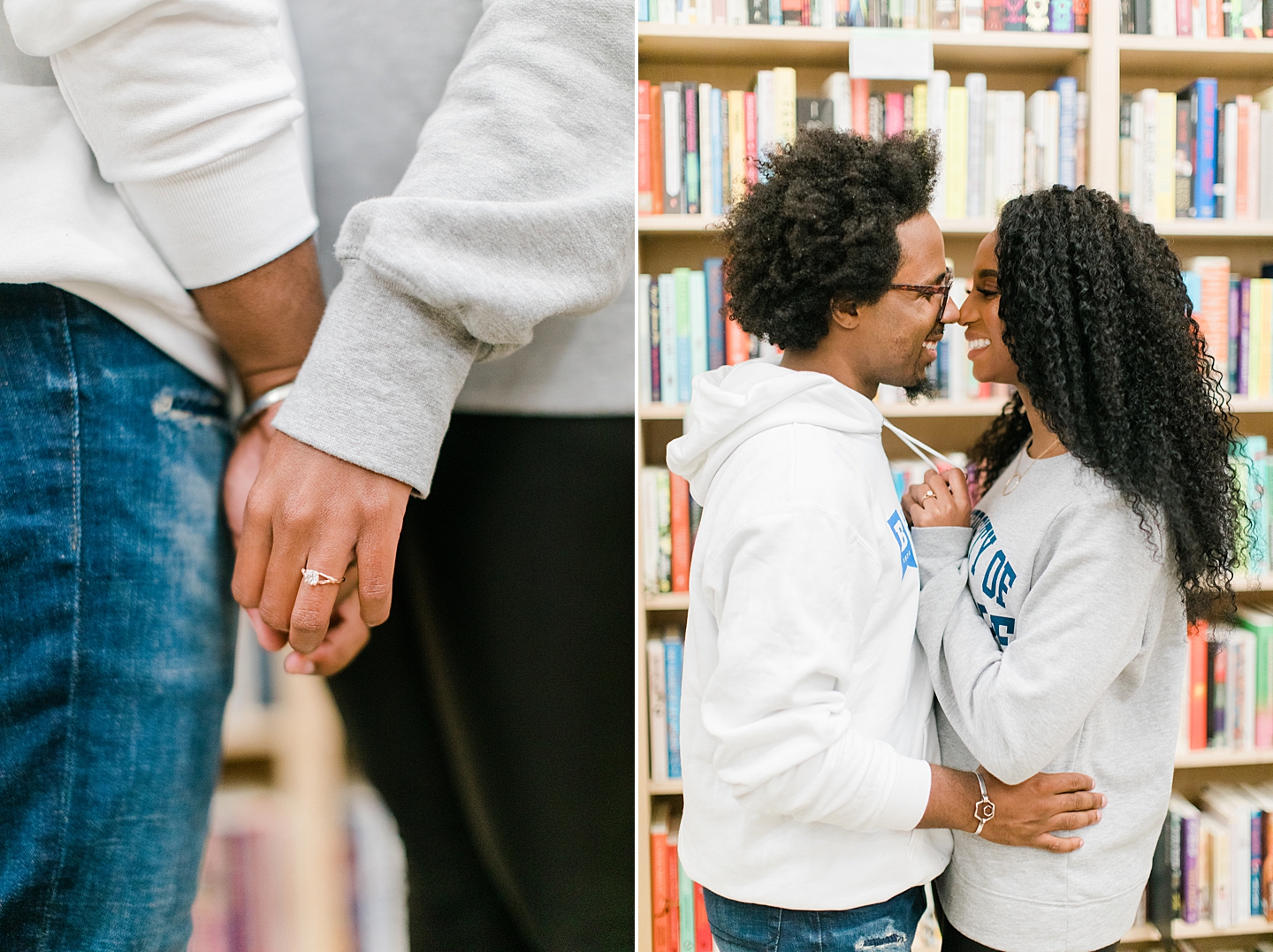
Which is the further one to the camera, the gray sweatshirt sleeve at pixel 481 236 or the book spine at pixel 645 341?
the book spine at pixel 645 341

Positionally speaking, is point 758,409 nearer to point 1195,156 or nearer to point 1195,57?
point 1195,156

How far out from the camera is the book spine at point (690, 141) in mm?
1390

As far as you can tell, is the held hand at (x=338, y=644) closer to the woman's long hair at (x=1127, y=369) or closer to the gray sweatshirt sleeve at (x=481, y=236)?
the gray sweatshirt sleeve at (x=481, y=236)

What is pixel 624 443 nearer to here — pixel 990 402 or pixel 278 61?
pixel 278 61

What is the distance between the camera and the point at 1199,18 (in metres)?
1.44

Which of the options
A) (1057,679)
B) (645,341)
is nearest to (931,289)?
(1057,679)

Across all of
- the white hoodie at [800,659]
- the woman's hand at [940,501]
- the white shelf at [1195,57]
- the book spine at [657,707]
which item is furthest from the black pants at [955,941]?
the white shelf at [1195,57]

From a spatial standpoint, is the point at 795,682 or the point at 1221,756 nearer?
the point at 795,682

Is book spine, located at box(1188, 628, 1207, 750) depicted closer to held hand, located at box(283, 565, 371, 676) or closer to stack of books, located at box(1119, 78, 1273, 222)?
stack of books, located at box(1119, 78, 1273, 222)

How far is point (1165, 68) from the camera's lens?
59.9 inches

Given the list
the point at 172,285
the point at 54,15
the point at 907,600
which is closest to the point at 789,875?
the point at 907,600

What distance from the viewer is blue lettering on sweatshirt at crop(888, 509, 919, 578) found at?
0.82 meters

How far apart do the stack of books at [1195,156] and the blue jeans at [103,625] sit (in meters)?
1.60

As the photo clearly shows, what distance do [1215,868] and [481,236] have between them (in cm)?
180
